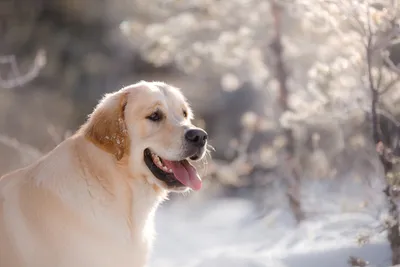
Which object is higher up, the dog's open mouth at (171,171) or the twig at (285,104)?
the twig at (285,104)

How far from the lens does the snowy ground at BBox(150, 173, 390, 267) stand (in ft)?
17.0

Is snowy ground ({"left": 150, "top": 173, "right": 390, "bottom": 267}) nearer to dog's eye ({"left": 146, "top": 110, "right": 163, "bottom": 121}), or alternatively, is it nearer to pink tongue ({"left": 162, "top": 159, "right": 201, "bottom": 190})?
pink tongue ({"left": 162, "top": 159, "right": 201, "bottom": 190})

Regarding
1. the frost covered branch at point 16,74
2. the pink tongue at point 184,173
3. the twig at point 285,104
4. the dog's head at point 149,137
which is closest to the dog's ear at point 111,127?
the dog's head at point 149,137

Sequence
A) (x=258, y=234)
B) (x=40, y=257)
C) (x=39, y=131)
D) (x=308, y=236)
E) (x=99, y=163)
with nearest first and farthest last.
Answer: (x=40, y=257)
(x=99, y=163)
(x=308, y=236)
(x=258, y=234)
(x=39, y=131)

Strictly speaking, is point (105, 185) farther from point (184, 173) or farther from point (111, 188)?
point (184, 173)

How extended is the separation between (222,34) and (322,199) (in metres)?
2.43

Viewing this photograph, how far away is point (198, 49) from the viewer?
25.6 ft

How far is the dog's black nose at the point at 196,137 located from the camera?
3.47m

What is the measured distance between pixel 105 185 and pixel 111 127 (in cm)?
32

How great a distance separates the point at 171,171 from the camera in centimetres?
351

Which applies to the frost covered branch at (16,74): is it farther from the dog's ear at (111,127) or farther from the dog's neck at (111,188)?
the dog's neck at (111,188)

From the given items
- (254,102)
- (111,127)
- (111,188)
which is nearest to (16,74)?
(111,127)

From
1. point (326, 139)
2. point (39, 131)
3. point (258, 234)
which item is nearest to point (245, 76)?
point (326, 139)

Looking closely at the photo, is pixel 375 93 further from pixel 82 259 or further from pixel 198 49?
pixel 198 49
